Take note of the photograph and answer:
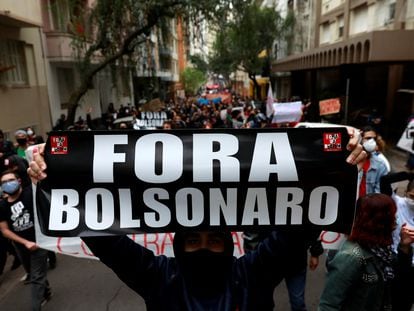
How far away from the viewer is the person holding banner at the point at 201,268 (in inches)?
58.8

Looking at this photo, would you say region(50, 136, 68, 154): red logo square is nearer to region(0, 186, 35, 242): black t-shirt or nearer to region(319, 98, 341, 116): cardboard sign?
region(0, 186, 35, 242): black t-shirt

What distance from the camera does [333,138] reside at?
1617mm

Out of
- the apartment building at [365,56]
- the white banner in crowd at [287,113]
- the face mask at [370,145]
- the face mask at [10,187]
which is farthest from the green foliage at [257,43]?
the face mask at [10,187]

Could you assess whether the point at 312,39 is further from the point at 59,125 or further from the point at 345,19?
the point at 59,125

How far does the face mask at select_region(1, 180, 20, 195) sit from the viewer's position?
133 inches

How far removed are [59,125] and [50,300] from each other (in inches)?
320

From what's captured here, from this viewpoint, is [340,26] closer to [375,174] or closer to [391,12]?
[391,12]

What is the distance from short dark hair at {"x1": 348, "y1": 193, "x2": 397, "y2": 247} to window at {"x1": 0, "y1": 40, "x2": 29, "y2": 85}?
36.1 feet

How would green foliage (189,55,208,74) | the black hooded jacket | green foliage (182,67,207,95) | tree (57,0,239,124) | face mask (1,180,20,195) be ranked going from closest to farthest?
the black hooded jacket → face mask (1,180,20,195) → tree (57,0,239,124) → green foliage (189,55,208,74) → green foliage (182,67,207,95)

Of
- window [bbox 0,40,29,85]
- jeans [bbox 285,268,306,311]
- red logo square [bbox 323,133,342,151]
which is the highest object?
window [bbox 0,40,29,85]

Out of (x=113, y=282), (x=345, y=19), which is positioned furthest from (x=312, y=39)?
(x=113, y=282)

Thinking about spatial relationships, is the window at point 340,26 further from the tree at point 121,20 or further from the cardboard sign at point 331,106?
the cardboard sign at point 331,106

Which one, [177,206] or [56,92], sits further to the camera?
[56,92]

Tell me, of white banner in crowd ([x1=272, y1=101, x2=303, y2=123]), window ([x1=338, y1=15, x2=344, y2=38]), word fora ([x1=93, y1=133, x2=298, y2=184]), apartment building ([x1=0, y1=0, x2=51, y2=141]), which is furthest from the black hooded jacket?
window ([x1=338, y1=15, x2=344, y2=38])
